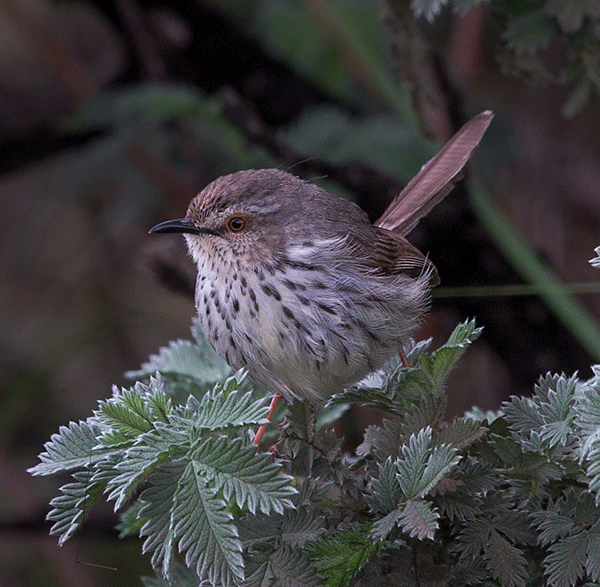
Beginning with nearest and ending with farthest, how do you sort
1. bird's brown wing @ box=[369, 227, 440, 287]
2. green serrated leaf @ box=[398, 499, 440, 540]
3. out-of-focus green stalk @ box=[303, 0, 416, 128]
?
green serrated leaf @ box=[398, 499, 440, 540]
bird's brown wing @ box=[369, 227, 440, 287]
out-of-focus green stalk @ box=[303, 0, 416, 128]

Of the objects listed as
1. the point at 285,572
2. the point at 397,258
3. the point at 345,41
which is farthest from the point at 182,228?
the point at 345,41

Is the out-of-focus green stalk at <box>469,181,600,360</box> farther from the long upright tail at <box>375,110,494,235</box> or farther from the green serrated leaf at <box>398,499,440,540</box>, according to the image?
the green serrated leaf at <box>398,499,440,540</box>

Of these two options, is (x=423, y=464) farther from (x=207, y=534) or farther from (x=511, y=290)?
(x=511, y=290)

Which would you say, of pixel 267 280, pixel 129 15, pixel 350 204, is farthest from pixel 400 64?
pixel 129 15

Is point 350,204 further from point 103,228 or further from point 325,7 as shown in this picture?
point 103,228

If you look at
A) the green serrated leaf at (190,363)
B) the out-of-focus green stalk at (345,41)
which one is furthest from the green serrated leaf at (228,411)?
the out-of-focus green stalk at (345,41)

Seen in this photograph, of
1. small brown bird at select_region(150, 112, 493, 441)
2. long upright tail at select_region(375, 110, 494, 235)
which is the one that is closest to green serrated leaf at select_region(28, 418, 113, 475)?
small brown bird at select_region(150, 112, 493, 441)

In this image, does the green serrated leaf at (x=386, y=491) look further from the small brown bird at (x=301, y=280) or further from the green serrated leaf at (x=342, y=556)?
the small brown bird at (x=301, y=280)
